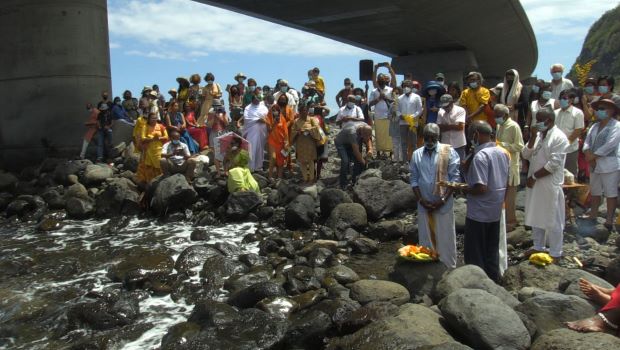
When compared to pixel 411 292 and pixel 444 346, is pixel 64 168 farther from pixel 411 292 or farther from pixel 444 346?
pixel 444 346

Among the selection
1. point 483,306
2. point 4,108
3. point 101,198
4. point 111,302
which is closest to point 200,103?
point 101,198

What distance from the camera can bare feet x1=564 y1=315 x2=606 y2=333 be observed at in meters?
4.24

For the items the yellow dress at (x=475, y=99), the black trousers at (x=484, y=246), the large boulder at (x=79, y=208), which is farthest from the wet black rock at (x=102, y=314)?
the yellow dress at (x=475, y=99)

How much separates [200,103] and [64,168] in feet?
12.6

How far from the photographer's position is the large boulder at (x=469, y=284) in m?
5.32

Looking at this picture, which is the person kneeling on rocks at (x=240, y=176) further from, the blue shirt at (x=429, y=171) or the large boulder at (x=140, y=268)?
the blue shirt at (x=429, y=171)

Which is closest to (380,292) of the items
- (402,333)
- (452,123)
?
(402,333)

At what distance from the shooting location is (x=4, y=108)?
15.1 m

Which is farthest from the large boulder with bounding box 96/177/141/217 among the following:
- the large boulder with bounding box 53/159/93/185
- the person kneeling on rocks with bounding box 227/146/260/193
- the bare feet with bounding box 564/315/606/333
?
the bare feet with bounding box 564/315/606/333

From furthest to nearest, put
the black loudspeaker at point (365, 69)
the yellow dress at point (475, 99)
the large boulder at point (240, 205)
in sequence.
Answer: the black loudspeaker at point (365, 69) < the large boulder at point (240, 205) < the yellow dress at point (475, 99)

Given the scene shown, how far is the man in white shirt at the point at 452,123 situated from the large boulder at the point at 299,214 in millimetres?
2789

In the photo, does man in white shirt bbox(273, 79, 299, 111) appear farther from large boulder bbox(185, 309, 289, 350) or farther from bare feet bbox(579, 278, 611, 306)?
bare feet bbox(579, 278, 611, 306)

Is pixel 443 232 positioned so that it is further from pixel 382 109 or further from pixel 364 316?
pixel 382 109

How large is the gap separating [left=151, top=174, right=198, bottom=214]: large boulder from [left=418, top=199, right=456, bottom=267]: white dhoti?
6188 mm
